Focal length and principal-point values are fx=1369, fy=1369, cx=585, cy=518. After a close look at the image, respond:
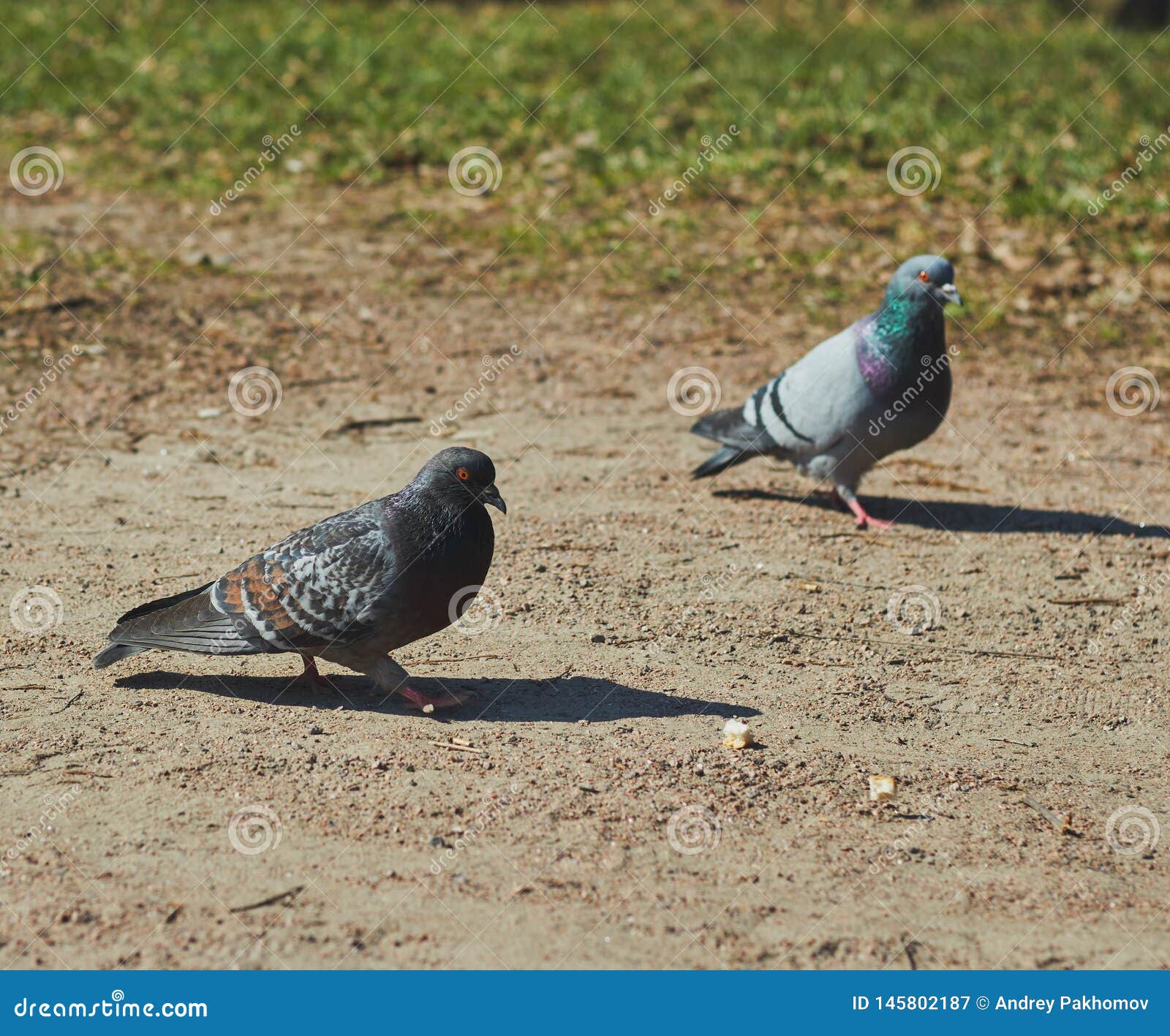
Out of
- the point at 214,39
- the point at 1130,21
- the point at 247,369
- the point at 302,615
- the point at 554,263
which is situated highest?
the point at 1130,21

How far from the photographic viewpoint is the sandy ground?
156 inches

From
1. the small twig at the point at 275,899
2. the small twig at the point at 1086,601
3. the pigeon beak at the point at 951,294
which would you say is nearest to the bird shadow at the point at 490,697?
the small twig at the point at 275,899

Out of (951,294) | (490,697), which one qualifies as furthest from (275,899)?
(951,294)

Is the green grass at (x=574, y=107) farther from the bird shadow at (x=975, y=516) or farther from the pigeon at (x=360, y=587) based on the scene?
the pigeon at (x=360, y=587)

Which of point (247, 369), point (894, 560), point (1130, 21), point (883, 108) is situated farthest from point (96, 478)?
point (1130, 21)

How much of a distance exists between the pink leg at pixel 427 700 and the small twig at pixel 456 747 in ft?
0.97

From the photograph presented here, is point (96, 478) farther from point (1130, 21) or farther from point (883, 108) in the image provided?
point (1130, 21)

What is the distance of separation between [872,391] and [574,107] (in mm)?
6401

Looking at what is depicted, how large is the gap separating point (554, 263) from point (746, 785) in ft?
21.6

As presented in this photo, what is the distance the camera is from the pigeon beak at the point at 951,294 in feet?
23.5

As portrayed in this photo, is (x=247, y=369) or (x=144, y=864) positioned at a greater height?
(x=247, y=369)

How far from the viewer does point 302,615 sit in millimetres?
4941

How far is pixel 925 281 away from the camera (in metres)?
7.29

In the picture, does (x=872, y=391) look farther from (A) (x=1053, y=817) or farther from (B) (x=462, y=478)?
(A) (x=1053, y=817)
